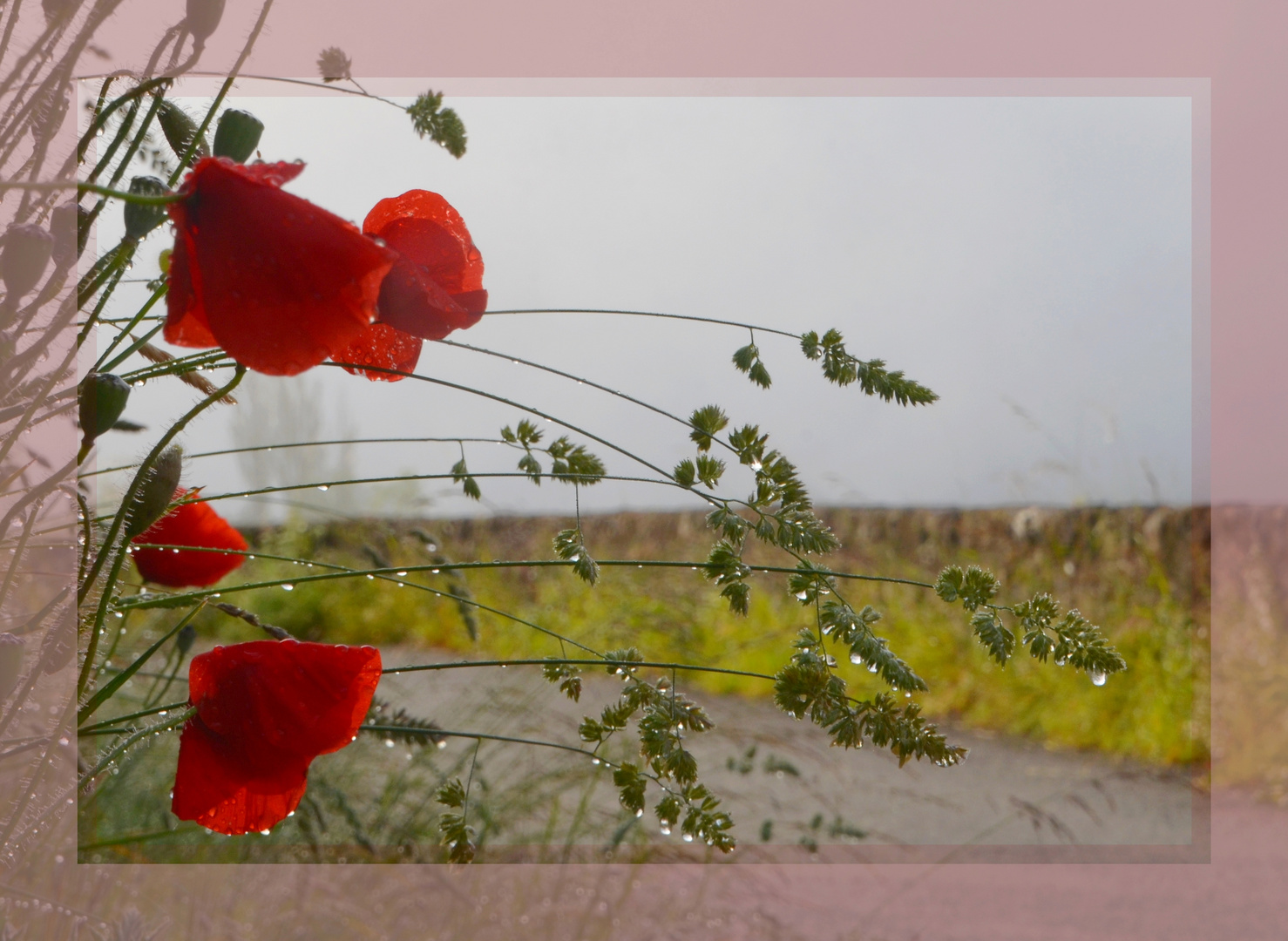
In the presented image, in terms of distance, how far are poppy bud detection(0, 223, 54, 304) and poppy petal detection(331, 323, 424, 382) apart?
10 centimetres

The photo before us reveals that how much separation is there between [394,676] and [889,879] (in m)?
0.87

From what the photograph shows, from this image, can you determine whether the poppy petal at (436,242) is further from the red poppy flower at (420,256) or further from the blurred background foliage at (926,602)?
the blurred background foliage at (926,602)

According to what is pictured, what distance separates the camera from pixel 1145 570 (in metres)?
2.29

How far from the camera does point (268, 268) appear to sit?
0.22 meters

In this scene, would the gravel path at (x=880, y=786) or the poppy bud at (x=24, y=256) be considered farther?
the gravel path at (x=880, y=786)

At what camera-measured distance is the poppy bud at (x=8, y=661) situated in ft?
0.72

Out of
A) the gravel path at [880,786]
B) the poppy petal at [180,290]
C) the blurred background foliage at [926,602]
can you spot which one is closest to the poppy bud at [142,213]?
the poppy petal at [180,290]

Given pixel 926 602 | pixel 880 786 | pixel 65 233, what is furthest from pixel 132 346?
pixel 926 602

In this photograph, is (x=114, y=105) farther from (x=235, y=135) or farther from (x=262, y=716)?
(x=262, y=716)

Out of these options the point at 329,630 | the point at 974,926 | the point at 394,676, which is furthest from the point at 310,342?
the point at 329,630

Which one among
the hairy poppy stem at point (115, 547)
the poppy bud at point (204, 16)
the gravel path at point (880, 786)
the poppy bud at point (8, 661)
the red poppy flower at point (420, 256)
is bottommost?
the gravel path at point (880, 786)

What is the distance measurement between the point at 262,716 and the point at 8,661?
0.21 ft

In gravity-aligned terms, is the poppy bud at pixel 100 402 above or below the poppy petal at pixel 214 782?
above

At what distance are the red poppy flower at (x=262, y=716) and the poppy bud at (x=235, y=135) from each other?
0.13m
